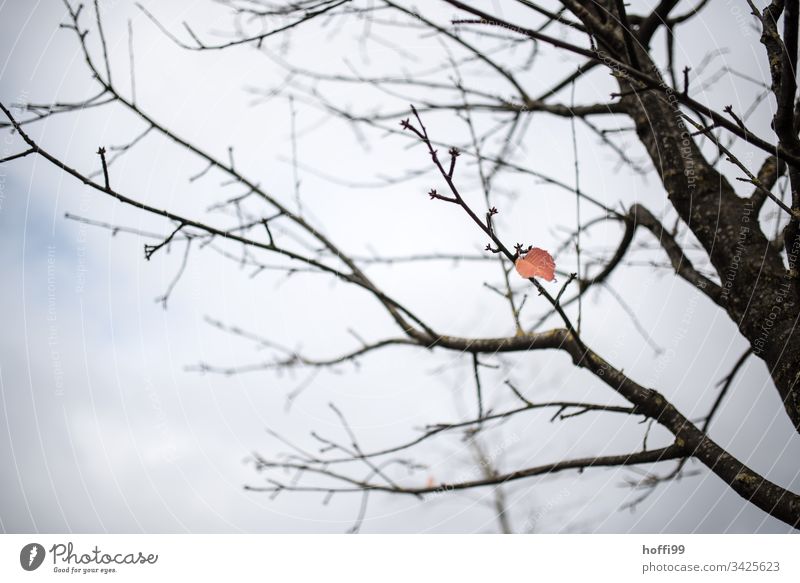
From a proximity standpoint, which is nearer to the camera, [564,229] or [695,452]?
[695,452]

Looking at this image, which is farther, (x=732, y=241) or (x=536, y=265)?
(x=732, y=241)

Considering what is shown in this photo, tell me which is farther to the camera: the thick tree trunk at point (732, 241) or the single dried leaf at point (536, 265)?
the thick tree trunk at point (732, 241)

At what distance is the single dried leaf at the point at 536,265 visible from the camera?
71 centimetres

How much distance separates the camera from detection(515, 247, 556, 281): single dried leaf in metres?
0.71

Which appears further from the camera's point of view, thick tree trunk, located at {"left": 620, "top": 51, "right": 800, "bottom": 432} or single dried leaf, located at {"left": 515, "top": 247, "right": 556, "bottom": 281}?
thick tree trunk, located at {"left": 620, "top": 51, "right": 800, "bottom": 432}

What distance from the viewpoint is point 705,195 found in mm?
1278

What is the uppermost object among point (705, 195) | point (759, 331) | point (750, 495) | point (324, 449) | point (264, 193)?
point (264, 193)

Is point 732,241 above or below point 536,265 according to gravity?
above

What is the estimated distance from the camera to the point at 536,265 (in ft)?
2.44

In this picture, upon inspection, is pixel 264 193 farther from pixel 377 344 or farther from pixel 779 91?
pixel 779 91

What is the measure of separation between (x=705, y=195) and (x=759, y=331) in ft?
1.22

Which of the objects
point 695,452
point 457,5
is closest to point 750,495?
point 695,452
